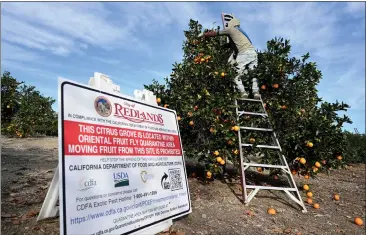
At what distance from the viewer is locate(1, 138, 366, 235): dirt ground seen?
383 centimetres

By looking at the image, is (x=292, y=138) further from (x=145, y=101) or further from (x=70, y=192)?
(x=70, y=192)

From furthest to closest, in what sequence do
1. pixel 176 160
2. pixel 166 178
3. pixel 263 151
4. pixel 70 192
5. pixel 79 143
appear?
1. pixel 263 151
2. pixel 176 160
3. pixel 166 178
4. pixel 79 143
5. pixel 70 192

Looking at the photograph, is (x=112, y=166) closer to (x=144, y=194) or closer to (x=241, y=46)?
(x=144, y=194)

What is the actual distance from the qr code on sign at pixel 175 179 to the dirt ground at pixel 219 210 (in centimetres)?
59

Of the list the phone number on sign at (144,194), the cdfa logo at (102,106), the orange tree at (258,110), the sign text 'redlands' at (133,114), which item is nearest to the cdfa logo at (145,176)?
the phone number on sign at (144,194)

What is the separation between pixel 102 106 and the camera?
10.4 ft

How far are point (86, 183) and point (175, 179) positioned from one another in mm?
1543

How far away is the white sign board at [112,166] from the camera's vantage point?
8.63 ft

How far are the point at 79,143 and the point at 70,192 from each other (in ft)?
1.64

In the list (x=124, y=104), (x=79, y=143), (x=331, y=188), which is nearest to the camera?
(x=79, y=143)

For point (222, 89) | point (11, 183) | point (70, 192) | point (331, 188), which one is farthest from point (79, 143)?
point (331, 188)

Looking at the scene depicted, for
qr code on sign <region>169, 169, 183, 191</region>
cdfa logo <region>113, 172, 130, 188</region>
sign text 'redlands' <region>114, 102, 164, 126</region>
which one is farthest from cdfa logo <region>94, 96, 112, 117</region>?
qr code on sign <region>169, 169, 183, 191</region>

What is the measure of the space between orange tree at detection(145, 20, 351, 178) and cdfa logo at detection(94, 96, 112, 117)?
2.43 meters

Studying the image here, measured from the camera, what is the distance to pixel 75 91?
9.55 feet
